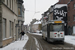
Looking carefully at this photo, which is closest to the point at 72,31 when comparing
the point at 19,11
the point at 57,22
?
the point at 19,11

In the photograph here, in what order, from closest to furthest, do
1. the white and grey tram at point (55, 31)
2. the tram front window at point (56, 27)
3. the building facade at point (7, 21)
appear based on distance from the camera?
1. the building facade at point (7, 21)
2. the white and grey tram at point (55, 31)
3. the tram front window at point (56, 27)

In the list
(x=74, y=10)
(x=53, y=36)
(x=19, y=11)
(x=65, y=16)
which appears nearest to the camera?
(x=53, y=36)

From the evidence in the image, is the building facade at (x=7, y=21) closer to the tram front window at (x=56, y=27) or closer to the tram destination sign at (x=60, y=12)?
the tram front window at (x=56, y=27)

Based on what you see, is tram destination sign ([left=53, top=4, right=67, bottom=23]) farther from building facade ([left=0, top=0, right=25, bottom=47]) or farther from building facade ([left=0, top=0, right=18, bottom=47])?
building facade ([left=0, top=0, right=18, bottom=47])

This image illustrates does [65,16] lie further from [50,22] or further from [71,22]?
[50,22]

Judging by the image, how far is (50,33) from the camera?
17625 mm

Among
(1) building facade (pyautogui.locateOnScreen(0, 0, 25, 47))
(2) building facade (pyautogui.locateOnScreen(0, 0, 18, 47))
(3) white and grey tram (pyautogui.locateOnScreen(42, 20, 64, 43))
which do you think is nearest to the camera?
(2) building facade (pyautogui.locateOnScreen(0, 0, 18, 47))

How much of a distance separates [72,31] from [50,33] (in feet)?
77.5

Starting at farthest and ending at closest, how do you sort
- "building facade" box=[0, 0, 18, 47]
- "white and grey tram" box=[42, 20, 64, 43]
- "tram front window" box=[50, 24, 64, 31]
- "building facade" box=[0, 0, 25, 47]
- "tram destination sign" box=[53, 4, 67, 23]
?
"tram destination sign" box=[53, 4, 67, 23], "tram front window" box=[50, 24, 64, 31], "white and grey tram" box=[42, 20, 64, 43], "building facade" box=[0, 0, 25, 47], "building facade" box=[0, 0, 18, 47]

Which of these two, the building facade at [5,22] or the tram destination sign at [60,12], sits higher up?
the tram destination sign at [60,12]

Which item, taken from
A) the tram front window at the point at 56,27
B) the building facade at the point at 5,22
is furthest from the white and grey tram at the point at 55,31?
the building facade at the point at 5,22

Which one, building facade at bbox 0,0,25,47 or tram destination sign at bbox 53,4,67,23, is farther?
tram destination sign at bbox 53,4,67,23

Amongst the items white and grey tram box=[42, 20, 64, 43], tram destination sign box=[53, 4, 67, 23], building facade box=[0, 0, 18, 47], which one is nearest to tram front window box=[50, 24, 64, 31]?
white and grey tram box=[42, 20, 64, 43]

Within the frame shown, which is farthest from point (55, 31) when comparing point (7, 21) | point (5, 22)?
point (5, 22)
